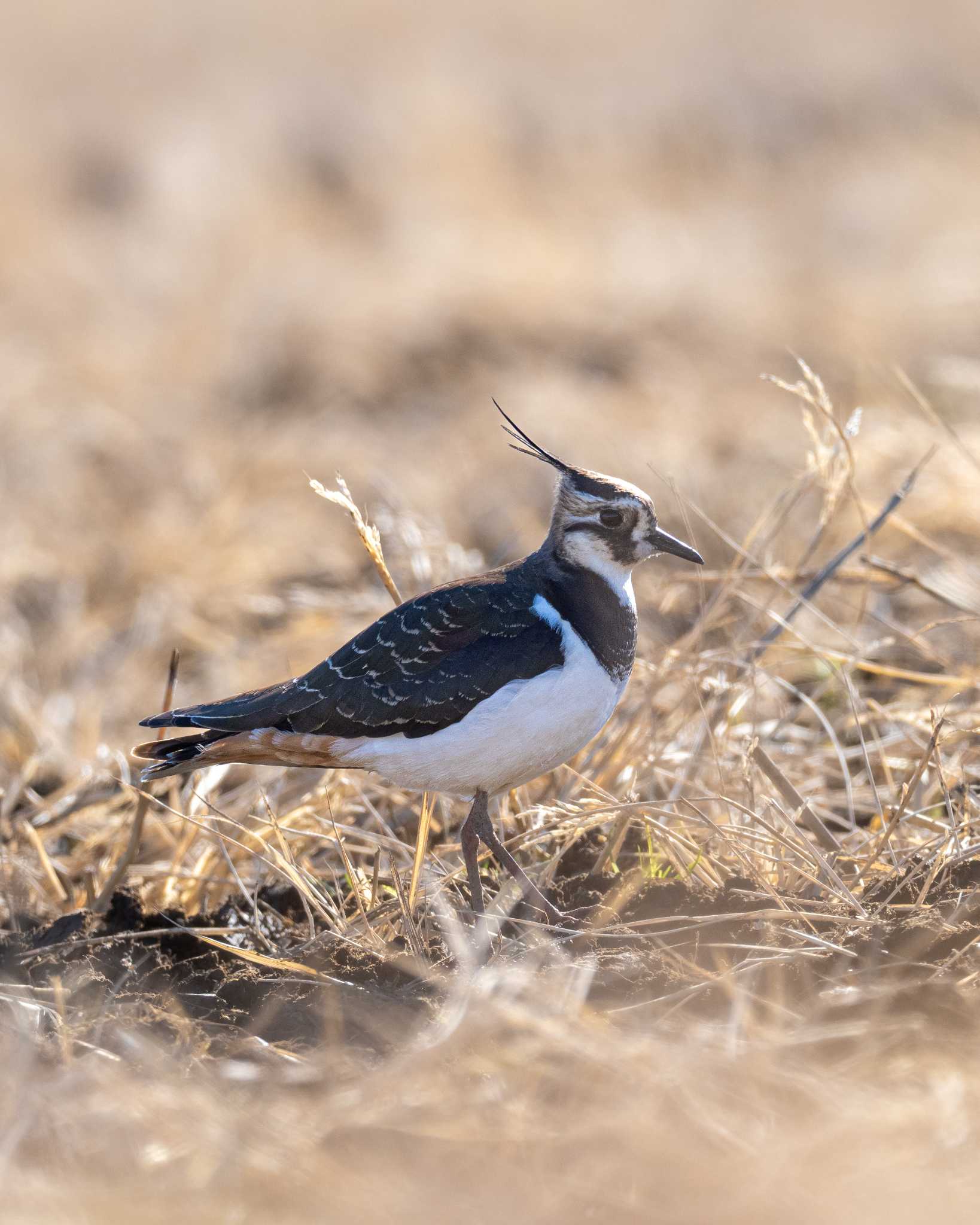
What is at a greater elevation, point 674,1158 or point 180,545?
point 674,1158

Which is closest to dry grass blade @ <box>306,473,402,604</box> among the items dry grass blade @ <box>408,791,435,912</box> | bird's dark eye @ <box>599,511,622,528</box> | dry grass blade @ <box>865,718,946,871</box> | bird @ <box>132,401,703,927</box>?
bird @ <box>132,401,703,927</box>

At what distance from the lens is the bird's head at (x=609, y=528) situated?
4.34 meters

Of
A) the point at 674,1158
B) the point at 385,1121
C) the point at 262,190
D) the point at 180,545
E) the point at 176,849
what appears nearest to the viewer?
the point at 674,1158

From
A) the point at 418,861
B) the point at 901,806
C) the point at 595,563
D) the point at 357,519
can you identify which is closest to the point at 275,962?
the point at 418,861

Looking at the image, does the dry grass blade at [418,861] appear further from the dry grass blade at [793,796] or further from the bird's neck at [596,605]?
the dry grass blade at [793,796]

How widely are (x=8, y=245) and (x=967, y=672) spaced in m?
12.8

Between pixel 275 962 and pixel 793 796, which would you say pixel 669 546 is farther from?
pixel 275 962

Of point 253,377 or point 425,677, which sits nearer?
point 425,677

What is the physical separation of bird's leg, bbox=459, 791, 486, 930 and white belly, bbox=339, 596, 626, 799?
8 centimetres

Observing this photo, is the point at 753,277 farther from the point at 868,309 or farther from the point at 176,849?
the point at 176,849

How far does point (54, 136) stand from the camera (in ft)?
60.1

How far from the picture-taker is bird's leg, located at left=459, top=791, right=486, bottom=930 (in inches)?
168

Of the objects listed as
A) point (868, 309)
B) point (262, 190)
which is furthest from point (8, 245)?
point (868, 309)

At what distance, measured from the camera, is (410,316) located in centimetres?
1268
